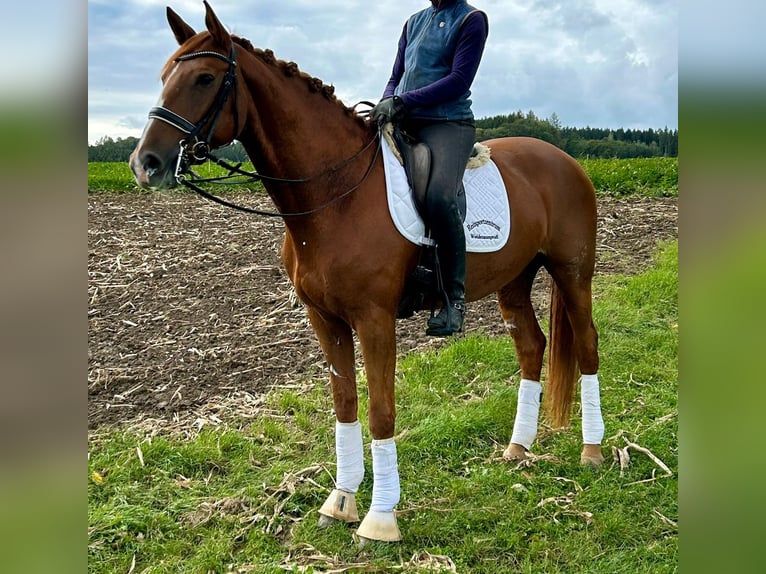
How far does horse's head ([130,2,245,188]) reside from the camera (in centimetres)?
279

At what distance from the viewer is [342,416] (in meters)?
3.92

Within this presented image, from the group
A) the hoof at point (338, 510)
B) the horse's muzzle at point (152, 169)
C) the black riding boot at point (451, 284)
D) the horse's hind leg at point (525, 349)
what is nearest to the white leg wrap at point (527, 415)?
the horse's hind leg at point (525, 349)

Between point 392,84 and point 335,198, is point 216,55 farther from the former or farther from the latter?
point 392,84

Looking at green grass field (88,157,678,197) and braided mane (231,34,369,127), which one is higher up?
green grass field (88,157,678,197)

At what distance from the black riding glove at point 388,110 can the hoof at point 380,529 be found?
2335mm

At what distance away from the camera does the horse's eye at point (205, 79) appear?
2.91 metres

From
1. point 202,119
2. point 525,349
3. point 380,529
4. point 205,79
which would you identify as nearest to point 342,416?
point 380,529

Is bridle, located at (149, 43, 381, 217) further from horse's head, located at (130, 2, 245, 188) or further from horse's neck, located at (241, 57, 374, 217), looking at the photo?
horse's neck, located at (241, 57, 374, 217)

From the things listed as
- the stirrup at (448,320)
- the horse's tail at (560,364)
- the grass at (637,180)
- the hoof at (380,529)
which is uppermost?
the grass at (637,180)

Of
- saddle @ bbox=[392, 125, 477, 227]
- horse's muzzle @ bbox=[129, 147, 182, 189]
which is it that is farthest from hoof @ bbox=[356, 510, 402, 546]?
horse's muzzle @ bbox=[129, 147, 182, 189]

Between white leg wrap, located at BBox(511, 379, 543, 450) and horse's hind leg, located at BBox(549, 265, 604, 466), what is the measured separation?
1.15ft

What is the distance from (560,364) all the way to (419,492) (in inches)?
59.6

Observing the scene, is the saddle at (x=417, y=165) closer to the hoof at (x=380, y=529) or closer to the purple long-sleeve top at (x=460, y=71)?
the purple long-sleeve top at (x=460, y=71)
